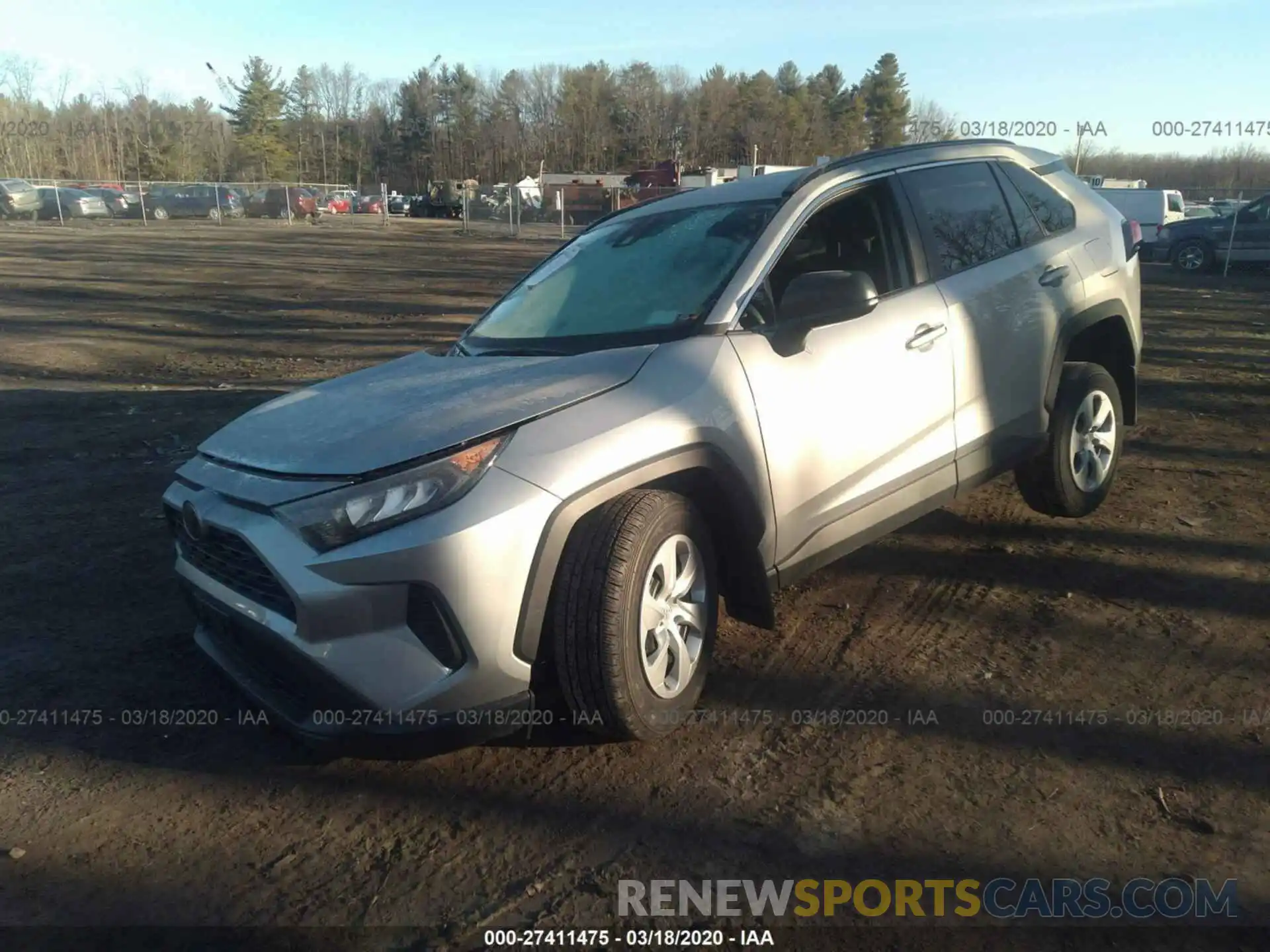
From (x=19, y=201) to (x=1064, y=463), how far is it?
47.7 meters

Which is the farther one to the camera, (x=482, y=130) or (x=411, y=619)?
(x=482, y=130)

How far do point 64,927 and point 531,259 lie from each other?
24704mm

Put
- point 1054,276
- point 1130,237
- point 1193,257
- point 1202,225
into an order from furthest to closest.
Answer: point 1193,257 → point 1202,225 → point 1130,237 → point 1054,276

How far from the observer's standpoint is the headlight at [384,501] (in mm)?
2707

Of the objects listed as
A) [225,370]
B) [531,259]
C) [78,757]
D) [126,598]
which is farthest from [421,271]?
[78,757]

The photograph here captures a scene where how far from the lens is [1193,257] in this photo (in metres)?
21.3

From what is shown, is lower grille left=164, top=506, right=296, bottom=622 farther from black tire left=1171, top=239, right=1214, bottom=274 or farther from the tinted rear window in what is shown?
black tire left=1171, top=239, right=1214, bottom=274

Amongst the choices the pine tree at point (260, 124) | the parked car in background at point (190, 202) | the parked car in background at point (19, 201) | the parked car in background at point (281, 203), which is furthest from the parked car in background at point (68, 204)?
the pine tree at point (260, 124)

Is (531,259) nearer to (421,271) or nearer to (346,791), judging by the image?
(421,271)

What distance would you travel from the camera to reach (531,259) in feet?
85.8

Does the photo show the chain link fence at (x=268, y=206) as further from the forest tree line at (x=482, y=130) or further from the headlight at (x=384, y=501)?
the headlight at (x=384, y=501)

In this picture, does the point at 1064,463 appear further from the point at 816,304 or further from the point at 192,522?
the point at 192,522

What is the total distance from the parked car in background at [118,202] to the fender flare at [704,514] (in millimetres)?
48776

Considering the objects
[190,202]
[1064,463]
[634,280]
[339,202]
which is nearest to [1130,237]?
[1064,463]
